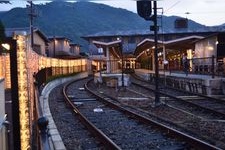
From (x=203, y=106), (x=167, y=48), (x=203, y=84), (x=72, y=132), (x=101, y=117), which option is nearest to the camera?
Result: (x=72, y=132)

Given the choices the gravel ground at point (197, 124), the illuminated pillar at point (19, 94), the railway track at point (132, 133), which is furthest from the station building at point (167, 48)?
the illuminated pillar at point (19, 94)

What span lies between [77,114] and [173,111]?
3625mm

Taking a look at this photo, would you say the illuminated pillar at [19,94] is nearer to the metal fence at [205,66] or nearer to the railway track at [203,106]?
the railway track at [203,106]

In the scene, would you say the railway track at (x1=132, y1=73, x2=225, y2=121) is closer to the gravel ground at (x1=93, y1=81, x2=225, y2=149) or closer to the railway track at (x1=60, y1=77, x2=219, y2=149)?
the gravel ground at (x1=93, y1=81, x2=225, y2=149)

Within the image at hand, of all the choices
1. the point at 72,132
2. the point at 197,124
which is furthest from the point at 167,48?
the point at 72,132

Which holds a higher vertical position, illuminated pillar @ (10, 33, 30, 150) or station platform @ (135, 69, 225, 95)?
illuminated pillar @ (10, 33, 30, 150)

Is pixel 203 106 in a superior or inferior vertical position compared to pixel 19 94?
inferior

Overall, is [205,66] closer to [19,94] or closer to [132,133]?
[132,133]

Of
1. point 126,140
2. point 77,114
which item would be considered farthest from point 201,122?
point 77,114

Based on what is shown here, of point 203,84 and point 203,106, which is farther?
point 203,84

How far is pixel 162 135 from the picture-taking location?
11164 mm

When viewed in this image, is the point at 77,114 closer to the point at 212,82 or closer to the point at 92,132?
the point at 92,132

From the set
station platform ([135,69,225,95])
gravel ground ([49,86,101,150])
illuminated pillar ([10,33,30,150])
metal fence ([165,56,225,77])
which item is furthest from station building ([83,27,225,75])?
illuminated pillar ([10,33,30,150])

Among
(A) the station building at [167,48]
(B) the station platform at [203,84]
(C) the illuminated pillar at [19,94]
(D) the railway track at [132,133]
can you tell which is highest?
(A) the station building at [167,48]
